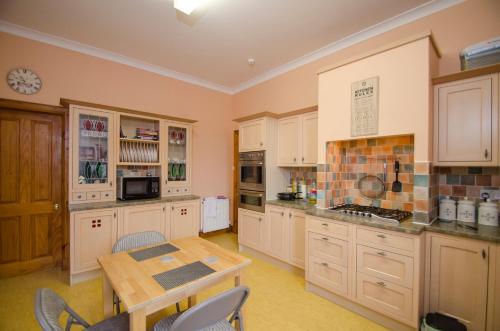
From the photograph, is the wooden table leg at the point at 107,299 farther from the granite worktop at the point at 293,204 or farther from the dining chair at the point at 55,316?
the granite worktop at the point at 293,204

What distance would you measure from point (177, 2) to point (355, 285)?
2.98m

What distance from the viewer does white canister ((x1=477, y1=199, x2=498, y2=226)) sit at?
1.86 meters

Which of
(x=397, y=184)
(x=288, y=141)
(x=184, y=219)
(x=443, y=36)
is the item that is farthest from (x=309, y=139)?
(x=184, y=219)

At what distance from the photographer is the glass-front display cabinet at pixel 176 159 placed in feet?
11.3

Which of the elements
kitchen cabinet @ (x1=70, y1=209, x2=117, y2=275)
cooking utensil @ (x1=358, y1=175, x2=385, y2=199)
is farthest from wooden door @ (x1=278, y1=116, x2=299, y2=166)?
kitchen cabinet @ (x1=70, y1=209, x2=117, y2=275)

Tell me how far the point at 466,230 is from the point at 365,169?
3.54 feet

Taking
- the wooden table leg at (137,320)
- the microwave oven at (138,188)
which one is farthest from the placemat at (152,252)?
the microwave oven at (138,188)

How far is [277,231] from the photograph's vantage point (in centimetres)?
311

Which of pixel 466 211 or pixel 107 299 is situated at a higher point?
pixel 466 211

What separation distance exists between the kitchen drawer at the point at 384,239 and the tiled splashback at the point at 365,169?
1.84 feet

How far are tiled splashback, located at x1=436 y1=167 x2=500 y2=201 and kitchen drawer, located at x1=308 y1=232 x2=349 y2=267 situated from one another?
1.10m

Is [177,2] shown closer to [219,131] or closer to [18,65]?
[18,65]

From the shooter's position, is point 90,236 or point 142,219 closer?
point 90,236

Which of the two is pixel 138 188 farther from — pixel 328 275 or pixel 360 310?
pixel 360 310
